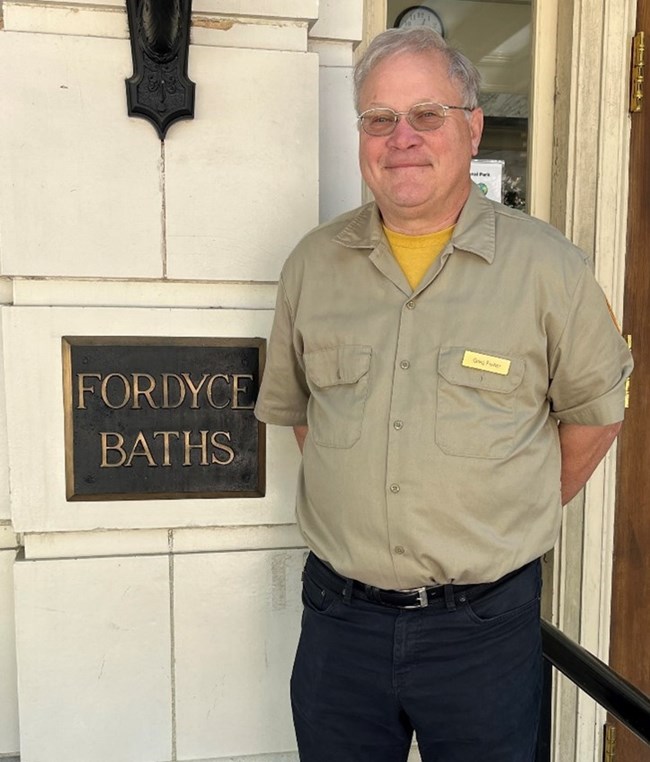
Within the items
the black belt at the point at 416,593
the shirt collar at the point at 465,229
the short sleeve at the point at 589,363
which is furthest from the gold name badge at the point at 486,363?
the black belt at the point at 416,593

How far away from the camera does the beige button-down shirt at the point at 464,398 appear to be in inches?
65.0

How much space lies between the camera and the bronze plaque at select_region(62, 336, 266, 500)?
2.19 m

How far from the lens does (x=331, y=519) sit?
5.81ft

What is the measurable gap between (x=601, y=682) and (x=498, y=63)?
205cm

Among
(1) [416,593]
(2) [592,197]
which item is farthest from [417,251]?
(2) [592,197]

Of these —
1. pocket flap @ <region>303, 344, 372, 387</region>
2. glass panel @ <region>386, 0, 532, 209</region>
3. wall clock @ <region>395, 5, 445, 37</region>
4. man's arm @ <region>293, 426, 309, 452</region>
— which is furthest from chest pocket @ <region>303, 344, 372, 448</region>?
wall clock @ <region>395, 5, 445, 37</region>

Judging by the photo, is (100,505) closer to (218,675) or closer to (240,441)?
(240,441)

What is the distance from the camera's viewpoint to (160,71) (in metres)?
2.09

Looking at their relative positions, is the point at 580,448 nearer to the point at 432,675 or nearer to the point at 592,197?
the point at 432,675

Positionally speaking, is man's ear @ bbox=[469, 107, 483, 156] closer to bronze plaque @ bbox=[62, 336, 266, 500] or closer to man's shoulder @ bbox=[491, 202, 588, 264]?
man's shoulder @ bbox=[491, 202, 588, 264]

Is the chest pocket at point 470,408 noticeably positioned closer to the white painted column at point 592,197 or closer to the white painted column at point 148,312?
the white painted column at point 148,312

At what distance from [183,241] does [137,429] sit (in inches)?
22.2

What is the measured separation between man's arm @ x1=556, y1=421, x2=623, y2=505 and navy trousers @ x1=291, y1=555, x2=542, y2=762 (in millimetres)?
274

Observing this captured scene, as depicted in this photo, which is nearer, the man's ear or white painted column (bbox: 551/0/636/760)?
the man's ear
